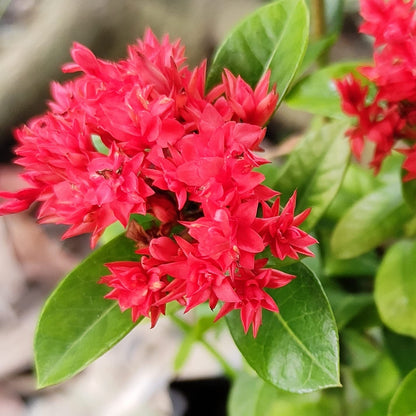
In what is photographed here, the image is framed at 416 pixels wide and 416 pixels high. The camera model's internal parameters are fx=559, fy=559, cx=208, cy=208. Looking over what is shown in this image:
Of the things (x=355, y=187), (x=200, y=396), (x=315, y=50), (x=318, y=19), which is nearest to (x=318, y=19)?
(x=318, y=19)

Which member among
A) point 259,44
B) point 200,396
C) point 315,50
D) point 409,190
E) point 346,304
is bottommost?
point 200,396

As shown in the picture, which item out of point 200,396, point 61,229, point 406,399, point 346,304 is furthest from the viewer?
point 61,229

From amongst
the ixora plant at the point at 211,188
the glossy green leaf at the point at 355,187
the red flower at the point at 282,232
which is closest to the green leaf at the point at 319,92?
the ixora plant at the point at 211,188

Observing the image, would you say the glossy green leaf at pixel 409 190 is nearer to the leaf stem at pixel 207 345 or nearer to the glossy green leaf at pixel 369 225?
the glossy green leaf at pixel 369 225

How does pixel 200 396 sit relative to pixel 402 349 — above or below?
below

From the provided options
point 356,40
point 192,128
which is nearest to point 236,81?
point 192,128

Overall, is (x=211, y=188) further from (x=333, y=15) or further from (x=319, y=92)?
(x=333, y=15)
